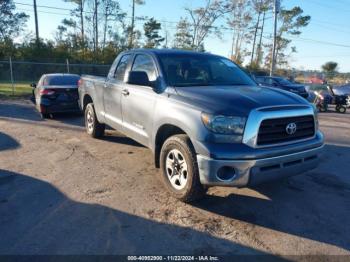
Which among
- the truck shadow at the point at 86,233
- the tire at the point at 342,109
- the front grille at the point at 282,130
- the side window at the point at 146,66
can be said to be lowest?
the tire at the point at 342,109

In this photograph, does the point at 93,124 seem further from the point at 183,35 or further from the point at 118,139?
the point at 183,35

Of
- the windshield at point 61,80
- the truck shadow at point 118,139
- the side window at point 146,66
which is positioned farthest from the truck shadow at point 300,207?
the windshield at point 61,80

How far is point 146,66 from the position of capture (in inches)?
209

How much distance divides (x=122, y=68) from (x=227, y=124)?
3.12 m

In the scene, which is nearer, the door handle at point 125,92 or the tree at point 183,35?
the door handle at point 125,92

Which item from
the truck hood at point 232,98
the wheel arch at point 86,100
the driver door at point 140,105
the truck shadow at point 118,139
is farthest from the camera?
the wheel arch at point 86,100

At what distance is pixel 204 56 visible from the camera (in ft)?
18.2

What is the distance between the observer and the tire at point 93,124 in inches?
300

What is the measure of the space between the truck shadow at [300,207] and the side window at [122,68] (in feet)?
9.51

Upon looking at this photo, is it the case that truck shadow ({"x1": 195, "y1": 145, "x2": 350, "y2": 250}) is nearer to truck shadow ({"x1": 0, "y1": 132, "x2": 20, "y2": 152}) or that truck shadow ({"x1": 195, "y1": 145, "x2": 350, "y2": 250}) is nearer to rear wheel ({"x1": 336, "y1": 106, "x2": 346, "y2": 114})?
truck shadow ({"x1": 0, "y1": 132, "x2": 20, "y2": 152})

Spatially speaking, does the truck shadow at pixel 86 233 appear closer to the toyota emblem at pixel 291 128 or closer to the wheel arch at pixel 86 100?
the toyota emblem at pixel 291 128

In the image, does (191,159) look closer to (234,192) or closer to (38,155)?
(234,192)

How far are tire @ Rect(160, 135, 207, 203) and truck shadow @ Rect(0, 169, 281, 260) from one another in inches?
21.7

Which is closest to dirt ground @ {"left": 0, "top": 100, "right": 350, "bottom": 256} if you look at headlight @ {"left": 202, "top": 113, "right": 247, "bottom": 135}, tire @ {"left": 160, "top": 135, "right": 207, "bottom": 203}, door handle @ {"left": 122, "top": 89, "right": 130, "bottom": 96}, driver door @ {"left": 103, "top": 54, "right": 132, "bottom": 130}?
tire @ {"left": 160, "top": 135, "right": 207, "bottom": 203}
